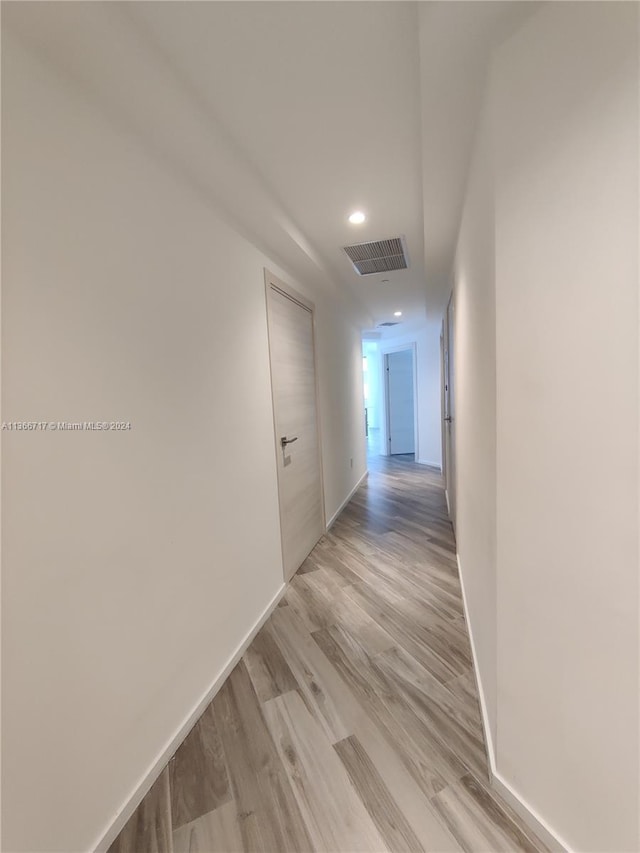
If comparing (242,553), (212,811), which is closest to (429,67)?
(242,553)

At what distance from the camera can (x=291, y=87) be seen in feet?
3.79

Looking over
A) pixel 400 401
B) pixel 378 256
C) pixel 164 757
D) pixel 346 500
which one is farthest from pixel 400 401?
pixel 164 757

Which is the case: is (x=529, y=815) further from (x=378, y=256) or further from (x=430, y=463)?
(x=430, y=463)

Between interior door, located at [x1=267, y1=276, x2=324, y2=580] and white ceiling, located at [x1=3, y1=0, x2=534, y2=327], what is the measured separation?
0.73 meters

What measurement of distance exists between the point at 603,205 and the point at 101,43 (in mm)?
1409

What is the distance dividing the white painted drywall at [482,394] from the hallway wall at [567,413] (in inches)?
2.0

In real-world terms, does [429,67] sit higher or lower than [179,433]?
higher

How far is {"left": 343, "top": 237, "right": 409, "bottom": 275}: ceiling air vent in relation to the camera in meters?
2.52

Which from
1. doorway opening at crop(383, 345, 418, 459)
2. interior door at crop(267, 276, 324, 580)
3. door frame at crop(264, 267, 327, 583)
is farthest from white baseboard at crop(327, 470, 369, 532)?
doorway opening at crop(383, 345, 418, 459)

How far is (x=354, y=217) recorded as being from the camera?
6.87 feet

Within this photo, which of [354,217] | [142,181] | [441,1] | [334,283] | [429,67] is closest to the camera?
[441,1]

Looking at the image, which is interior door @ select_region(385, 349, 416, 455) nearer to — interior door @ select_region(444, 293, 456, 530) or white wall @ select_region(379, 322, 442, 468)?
white wall @ select_region(379, 322, 442, 468)

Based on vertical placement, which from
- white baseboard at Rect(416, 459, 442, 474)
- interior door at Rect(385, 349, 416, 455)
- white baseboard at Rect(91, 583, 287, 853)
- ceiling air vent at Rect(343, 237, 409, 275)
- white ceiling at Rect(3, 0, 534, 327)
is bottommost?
white baseboard at Rect(416, 459, 442, 474)

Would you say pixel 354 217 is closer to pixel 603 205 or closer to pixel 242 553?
pixel 603 205
